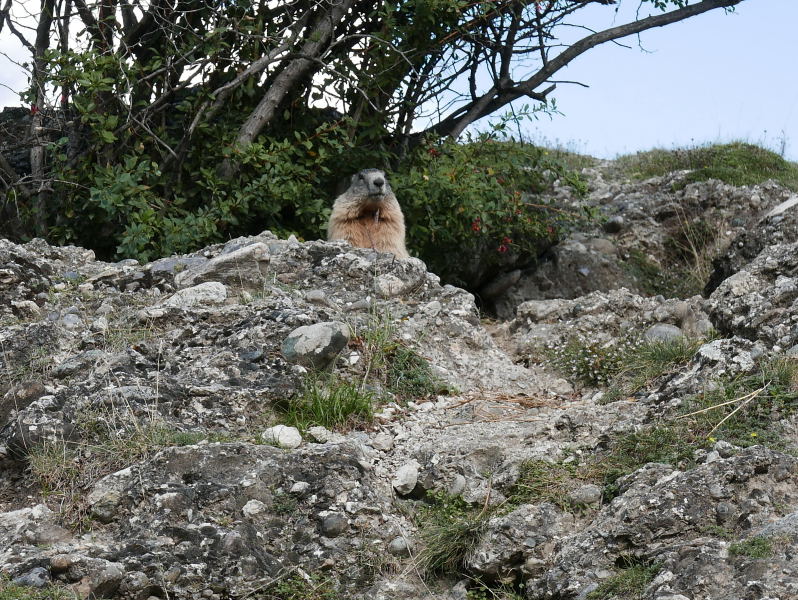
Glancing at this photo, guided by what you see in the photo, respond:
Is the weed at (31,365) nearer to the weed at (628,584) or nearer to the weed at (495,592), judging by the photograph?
the weed at (495,592)

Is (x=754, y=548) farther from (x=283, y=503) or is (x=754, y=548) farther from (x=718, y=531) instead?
(x=283, y=503)

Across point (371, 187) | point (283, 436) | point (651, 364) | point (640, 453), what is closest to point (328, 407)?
point (283, 436)

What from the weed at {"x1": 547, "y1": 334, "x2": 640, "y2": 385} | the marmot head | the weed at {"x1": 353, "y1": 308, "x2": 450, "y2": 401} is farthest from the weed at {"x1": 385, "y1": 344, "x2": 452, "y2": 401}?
the marmot head

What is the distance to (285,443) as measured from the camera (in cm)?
516

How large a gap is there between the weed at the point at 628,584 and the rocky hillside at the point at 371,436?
0.01 meters

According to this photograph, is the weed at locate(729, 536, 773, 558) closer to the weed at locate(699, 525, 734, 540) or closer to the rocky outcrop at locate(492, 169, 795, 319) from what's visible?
the weed at locate(699, 525, 734, 540)

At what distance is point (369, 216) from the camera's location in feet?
30.2

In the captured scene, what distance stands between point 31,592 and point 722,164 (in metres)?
11.4

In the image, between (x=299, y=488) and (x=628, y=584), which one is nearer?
(x=628, y=584)

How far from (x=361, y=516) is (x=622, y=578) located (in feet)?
4.28

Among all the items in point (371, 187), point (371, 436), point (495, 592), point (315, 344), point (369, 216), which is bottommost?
point (495, 592)

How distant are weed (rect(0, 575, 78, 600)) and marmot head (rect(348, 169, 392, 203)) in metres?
5.57

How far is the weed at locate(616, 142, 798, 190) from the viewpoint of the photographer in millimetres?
12742

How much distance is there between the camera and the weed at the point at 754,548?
3705 millimetres
